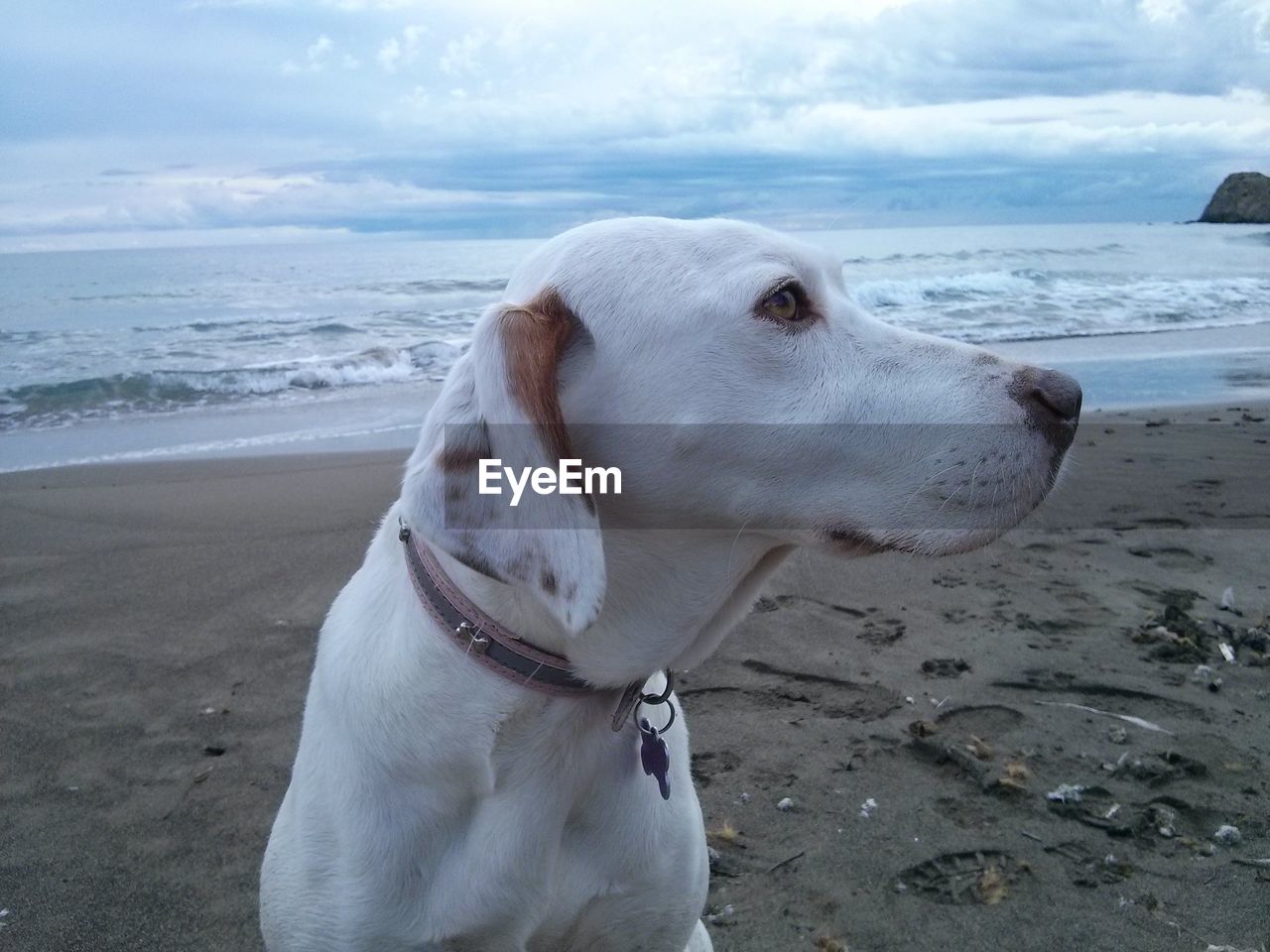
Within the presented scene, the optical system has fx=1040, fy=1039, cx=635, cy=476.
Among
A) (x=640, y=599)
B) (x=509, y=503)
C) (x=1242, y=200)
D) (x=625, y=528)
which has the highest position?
(x=509, y=503)

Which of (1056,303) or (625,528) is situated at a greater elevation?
(625,528)

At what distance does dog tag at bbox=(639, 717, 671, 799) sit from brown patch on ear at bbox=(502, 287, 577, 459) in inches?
27.3

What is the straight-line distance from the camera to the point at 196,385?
1180 centimetres

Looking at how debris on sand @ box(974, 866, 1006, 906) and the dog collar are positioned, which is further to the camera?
debris on sand @ box(974, 866, 1006, 906)

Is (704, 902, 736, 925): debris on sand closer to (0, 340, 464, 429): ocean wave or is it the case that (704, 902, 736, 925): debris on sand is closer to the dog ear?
the dog ear

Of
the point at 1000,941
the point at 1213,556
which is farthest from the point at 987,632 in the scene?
the point at 1000,941

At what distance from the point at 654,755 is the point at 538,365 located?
0.88 metres

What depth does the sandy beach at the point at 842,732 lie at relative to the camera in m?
3.01

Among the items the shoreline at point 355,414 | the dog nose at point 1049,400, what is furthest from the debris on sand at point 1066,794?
the shoreline at point 355,414

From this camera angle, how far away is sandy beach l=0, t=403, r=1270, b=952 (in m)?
3.01

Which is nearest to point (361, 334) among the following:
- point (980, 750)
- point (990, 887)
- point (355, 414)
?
point (355, 414)

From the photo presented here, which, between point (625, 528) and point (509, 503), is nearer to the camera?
point (509, 503)

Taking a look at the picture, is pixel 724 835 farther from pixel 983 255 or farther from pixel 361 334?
pixel 983 255

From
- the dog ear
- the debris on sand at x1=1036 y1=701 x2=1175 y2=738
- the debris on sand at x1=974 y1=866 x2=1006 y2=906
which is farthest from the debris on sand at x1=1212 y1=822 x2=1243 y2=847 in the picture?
the dog ear
